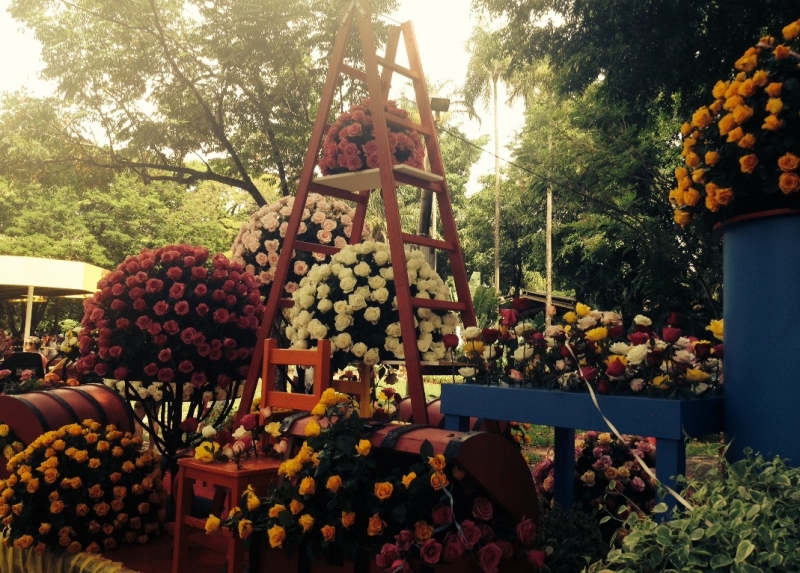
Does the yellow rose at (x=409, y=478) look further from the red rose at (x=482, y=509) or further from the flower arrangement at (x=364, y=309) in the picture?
the flower arrangement at (x=364, y=309)

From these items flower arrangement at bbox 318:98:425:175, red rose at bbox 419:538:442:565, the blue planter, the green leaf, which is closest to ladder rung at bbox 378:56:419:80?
flower arrangement at bbox 318:98:425:175

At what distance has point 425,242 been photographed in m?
3.91

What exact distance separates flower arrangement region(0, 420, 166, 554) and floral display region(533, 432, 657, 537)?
2.23 m

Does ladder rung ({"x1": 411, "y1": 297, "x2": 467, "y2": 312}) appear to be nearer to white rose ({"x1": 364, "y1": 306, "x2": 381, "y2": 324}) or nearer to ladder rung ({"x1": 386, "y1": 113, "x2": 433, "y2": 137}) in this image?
white rose ({"x1": 364, "y1": 306, "x2": 381, "y2": 324})

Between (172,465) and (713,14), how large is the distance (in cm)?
621

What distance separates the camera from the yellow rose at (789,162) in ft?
6.96

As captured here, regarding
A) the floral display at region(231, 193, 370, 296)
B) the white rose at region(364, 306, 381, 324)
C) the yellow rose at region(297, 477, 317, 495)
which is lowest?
the yellow rose at region(297, 477, 317, 495)

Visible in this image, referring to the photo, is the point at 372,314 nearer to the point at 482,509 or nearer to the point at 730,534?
the point at 482,509

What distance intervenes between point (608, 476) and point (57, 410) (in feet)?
10.6

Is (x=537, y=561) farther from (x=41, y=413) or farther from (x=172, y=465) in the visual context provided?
(x=41, y=413)

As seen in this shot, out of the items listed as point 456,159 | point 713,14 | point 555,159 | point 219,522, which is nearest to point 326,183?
point 219,522

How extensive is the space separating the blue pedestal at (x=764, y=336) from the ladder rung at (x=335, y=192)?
2.44 meters

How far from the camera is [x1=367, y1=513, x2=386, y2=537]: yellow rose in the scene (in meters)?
2.58

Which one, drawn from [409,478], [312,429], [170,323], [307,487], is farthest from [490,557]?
[170,323]
